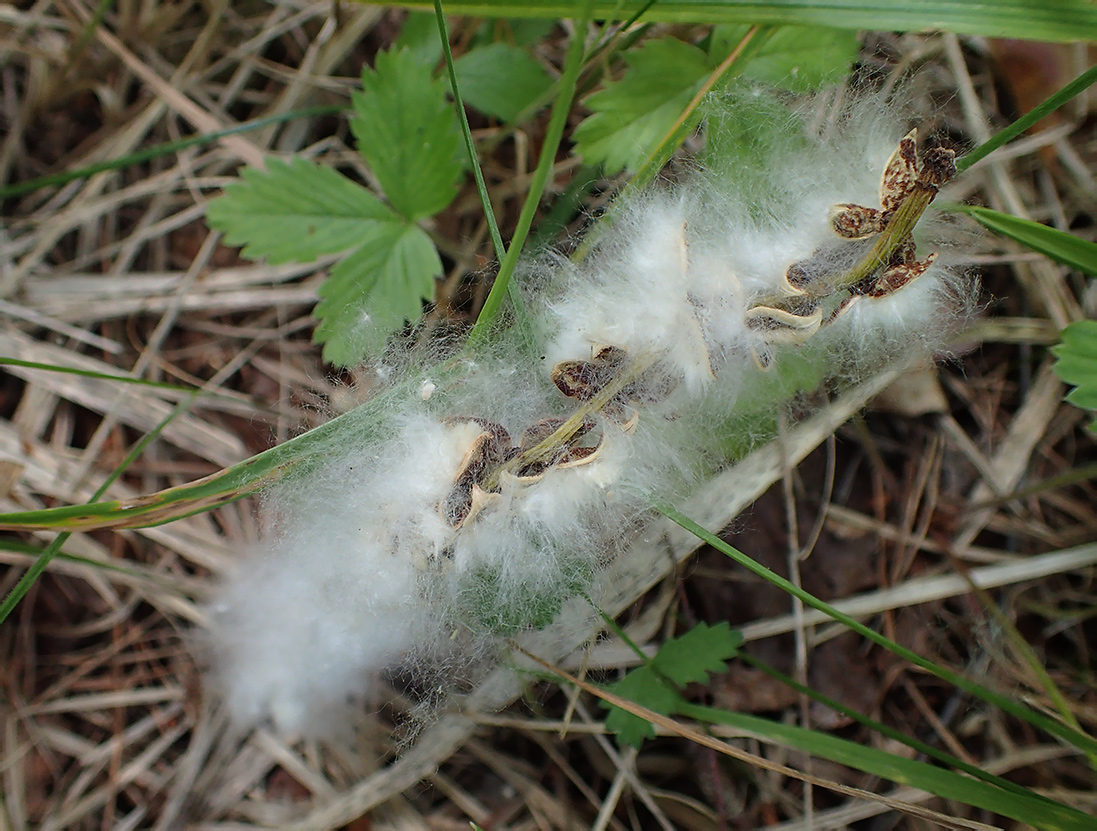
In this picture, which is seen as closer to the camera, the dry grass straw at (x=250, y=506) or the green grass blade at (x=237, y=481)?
the green grass blade at (x=237, y=481)

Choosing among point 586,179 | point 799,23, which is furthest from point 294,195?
point 799,23

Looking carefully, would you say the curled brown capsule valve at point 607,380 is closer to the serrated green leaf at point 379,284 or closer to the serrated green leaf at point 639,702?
the serrated green leaf at point 379,284

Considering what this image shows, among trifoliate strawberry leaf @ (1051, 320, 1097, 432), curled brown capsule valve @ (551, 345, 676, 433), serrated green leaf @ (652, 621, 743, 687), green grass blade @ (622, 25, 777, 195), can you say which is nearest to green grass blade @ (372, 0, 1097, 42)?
green grass blade @ (622, 25, 777, 195)

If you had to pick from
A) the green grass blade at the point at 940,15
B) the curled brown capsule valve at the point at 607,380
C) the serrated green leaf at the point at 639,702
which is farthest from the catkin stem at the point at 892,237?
the serrated green leaf at the point at 639,702

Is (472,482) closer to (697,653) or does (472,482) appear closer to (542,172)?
(542,172)

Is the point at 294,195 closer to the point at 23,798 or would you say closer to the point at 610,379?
the point at 610,379

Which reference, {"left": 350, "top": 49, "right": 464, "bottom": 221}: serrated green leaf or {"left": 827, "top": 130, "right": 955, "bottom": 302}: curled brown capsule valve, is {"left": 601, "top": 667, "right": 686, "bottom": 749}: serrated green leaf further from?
{"left": 350, "top": 49, "right": 464, "bottom": 221}: serrated green leaf
